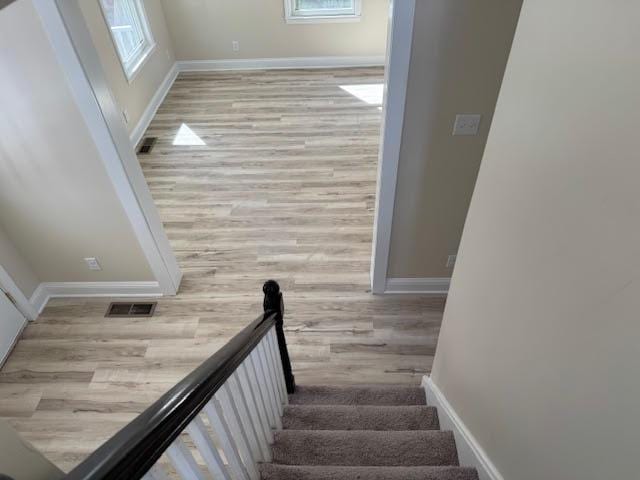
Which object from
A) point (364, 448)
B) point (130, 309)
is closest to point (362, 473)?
point (364, 448)

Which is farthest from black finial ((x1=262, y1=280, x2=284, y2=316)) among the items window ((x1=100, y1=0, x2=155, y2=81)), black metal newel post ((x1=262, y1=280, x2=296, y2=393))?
window ((x1=100, y1=0, x2=155, y2=81))

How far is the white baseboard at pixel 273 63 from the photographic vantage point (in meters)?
5.83

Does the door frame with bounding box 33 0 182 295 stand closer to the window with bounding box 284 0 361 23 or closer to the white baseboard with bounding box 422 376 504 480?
the white baseboard with bounding box 422 376 504 480

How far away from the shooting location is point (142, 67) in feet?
15.9

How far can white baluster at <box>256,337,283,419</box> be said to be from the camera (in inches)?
59.7

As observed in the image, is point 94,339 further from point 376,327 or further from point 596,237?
point 596,237

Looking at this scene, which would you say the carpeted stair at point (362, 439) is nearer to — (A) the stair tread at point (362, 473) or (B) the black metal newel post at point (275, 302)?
(A) the stair tread at point (362, 473)

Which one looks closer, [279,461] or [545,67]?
[545,67]

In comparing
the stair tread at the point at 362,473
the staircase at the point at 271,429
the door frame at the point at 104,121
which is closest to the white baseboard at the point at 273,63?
the door frame at the point at 104,121

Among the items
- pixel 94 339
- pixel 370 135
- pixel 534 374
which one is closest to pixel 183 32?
pixel 370 135

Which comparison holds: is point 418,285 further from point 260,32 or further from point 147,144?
point 260,32

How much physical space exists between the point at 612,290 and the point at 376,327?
215 cm

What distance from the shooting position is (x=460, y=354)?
5.70 feet

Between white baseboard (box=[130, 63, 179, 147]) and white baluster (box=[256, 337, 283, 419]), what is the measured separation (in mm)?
3599
